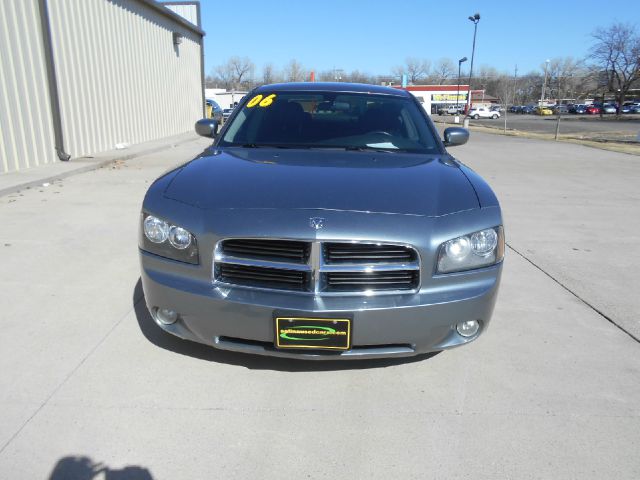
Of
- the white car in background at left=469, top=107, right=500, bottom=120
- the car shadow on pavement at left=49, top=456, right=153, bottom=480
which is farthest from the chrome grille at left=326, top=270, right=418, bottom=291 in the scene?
the white car in background at left=469, top=107, right=500, bottom=120

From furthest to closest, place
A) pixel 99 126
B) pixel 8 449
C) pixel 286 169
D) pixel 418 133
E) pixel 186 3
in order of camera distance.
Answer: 1. pixel 186 3
2. pixel 99 126
3. pixel 418 133
4. pixel 286 169
5. pixel 8 449

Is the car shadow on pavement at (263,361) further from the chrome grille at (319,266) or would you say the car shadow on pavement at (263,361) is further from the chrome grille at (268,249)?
the chrome grille at (268,249)

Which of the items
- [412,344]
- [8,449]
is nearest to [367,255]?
[412,344]

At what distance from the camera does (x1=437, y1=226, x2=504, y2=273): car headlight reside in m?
2.48

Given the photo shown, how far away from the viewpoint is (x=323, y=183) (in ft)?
9.08

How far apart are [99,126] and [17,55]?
12.1ft

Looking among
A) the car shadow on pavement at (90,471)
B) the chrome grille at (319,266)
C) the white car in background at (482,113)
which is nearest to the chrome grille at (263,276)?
the chrome grille at (319,266)

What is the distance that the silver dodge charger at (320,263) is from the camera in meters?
2.38

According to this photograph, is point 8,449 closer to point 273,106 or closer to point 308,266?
point 308,266

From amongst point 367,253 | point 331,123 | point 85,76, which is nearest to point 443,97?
point 85,76

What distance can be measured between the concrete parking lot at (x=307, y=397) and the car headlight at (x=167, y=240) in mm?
686

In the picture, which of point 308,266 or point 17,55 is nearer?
point 308,266

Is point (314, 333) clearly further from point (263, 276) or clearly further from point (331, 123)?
point (331, 123)

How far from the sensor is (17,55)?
9039 mm
